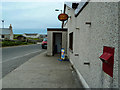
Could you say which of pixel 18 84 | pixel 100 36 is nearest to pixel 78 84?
pixel 18 84

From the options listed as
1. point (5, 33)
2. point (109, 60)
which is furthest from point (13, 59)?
point (5, 33)

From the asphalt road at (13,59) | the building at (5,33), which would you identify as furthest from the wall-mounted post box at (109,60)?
the building at (5,33)

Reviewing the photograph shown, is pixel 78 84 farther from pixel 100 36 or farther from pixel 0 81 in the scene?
pixel 0 81

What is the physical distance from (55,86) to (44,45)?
742 inches

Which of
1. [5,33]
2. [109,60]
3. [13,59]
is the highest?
[5,33]

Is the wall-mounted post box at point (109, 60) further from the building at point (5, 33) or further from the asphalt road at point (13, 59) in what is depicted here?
the building at point (5, 33)

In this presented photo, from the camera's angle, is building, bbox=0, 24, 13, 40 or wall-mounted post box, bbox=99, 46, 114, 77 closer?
wall-mounted post box, bbox=99, 46, 114, 77

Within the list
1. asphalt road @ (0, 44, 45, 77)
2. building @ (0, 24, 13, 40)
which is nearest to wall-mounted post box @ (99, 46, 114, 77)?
asphalt road @ (0, 44, 45, 77)

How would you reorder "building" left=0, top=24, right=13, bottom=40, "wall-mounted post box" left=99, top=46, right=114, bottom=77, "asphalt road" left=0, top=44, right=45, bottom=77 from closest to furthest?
"wall-mounted post box" left=99, top=46, right=114, bottom=77, "asphalt road" left=0, top=44, right=45, bottom=77, "building" left=0, top=24, right=13, bottom=40

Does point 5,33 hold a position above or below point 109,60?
above

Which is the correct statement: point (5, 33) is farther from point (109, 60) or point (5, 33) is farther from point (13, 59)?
point (109, 60)

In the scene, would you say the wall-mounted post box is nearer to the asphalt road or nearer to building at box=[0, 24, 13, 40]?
the asphalt road

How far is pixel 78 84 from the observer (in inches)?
199

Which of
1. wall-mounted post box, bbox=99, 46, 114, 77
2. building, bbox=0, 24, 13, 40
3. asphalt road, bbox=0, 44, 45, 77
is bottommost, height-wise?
asphalt road, bbox=0, 44, 45, 77
